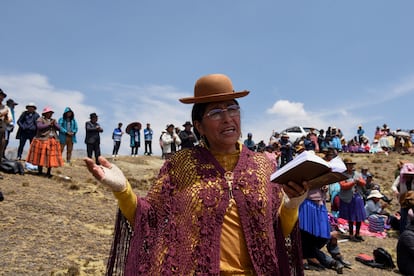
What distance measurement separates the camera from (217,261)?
6.86 feet

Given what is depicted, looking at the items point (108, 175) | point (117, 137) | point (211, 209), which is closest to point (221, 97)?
point (211, 209)

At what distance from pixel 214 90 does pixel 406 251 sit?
532cm

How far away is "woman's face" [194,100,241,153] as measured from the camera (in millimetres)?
2338

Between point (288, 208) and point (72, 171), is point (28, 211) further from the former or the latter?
point (288, 208)

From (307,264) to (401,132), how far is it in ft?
64.7

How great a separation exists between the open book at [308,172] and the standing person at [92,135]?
1096 centimetres

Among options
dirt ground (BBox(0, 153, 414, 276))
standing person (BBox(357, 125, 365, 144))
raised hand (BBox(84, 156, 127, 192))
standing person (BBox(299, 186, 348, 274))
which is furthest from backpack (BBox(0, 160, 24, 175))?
standing person (BBox(357, 125, 365, 144))

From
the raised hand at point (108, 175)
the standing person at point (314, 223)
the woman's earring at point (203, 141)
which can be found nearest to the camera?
the raised hand at point (108, 175)

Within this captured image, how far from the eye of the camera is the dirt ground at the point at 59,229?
5.12 m

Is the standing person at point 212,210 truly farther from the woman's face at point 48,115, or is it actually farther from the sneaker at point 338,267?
the woman's face at point 48,115

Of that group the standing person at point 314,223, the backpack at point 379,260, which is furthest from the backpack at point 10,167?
the backpack at point 379,260

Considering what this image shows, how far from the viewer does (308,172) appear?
6.41ft

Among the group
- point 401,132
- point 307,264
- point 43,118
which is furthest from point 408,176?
point 401,132

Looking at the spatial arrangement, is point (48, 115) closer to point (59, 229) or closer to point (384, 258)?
point (59, 229)
